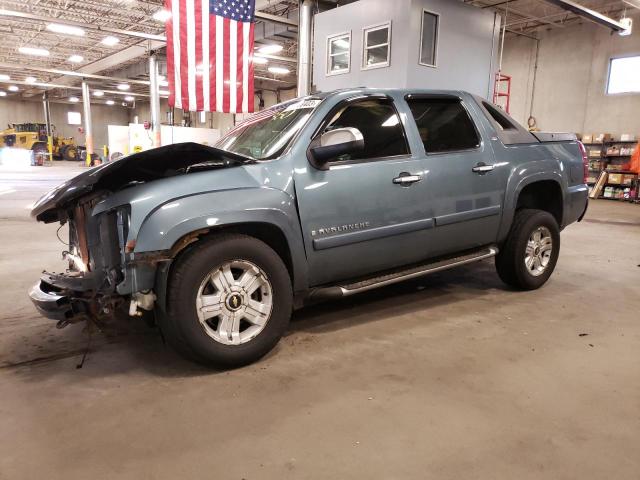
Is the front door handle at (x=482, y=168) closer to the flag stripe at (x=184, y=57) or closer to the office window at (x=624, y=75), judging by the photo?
the flag stripe at (x=184, y=57)

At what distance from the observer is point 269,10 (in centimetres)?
1515

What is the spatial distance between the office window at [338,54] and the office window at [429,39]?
164cm

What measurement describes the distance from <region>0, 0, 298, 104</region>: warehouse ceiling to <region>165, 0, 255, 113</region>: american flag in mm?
4781

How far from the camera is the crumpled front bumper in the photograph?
264cm

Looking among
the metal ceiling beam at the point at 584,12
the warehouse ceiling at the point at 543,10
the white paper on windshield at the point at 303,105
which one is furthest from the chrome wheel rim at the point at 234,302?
the warehouse ceiling at the point at 543,10

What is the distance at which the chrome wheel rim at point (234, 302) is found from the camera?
263cm

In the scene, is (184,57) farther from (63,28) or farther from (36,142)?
(36,142)

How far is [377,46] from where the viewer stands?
30.7 feet

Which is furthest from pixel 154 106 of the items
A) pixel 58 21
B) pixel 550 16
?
pixel 550 16

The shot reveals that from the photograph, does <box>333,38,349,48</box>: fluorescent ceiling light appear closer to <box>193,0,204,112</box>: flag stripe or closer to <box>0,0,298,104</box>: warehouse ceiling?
<box>0,0,298,104</box>: warehouse ceiling

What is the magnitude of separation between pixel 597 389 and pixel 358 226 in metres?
1.62

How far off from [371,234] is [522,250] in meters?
1.66

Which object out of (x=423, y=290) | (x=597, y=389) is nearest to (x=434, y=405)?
(x=597, y=389)

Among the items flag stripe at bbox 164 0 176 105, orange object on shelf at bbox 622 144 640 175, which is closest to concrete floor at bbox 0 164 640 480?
flag stripe at bbox 164 0 176 105
